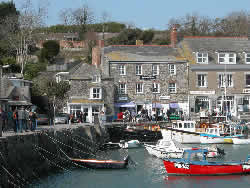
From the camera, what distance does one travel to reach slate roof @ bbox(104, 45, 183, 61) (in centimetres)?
7562

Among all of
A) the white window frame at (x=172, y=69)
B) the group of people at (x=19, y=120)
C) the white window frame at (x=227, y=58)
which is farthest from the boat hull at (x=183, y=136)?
the group of people at (x=19, y=120)

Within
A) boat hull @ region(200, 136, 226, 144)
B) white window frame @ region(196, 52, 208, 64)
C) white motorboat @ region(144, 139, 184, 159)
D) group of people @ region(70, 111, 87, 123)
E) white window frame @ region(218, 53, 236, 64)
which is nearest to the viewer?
white motorboat @ region(144, 139, 184, 159)

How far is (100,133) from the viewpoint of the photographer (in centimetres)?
6006

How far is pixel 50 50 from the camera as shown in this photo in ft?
332

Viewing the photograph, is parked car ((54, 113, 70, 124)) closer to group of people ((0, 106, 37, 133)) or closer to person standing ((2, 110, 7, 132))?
group of people ((0, 106, 37, 133))

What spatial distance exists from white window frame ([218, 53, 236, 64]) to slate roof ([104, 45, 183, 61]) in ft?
17.8

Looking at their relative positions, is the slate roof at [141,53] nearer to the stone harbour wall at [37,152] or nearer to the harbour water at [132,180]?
the stone harbour wall at [37,152]

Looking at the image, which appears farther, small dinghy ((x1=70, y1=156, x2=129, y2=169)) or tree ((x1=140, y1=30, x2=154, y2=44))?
tree ((x1=140, y1=30, x2=154, y2=44))

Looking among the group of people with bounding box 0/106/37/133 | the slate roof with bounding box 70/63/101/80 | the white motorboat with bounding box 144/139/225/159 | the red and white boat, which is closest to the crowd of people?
the slate roof with bounding box 70/63/101/80

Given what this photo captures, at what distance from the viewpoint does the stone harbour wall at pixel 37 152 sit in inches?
1243

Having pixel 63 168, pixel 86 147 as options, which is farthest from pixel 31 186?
pixel 86 147

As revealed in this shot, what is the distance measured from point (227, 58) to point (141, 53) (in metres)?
10.7

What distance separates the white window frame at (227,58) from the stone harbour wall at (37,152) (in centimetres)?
2905

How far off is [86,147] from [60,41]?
65.9m
